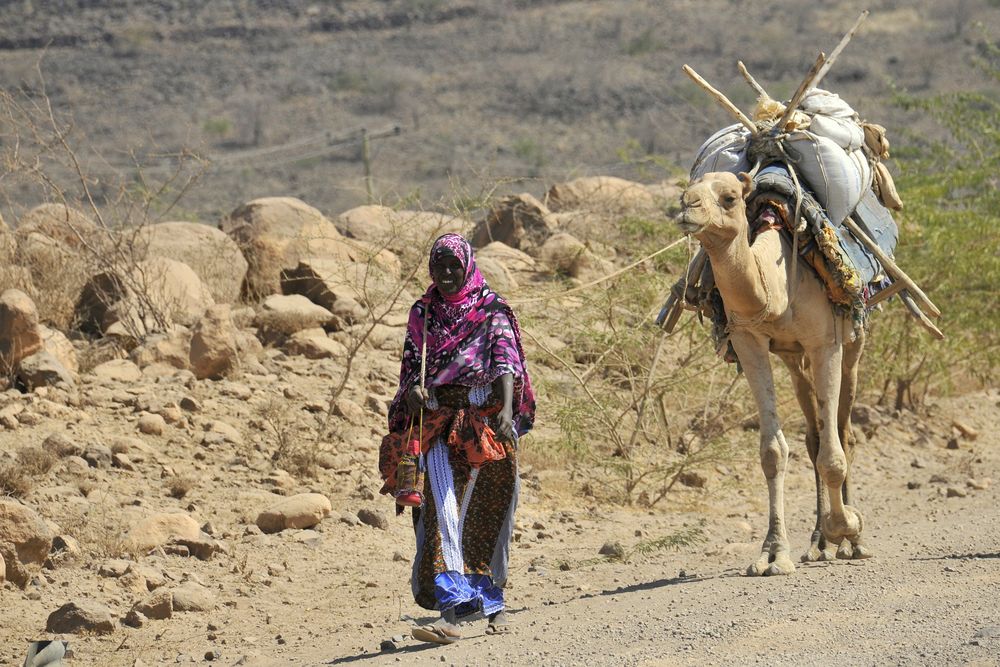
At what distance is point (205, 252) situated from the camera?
14070mm

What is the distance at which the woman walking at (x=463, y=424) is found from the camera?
22.9 feet

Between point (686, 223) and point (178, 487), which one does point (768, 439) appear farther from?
point (178, 487)

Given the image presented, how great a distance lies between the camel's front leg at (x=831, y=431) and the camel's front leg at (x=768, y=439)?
0.28m

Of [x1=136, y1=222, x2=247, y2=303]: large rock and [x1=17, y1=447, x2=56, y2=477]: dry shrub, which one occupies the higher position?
[x1=136, y1=222, x2=247, y2=303]: large rock

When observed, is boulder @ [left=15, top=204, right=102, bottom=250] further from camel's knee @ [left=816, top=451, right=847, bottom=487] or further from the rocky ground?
camel's knee @ [left=816, top=451, right=847, bottom=487]

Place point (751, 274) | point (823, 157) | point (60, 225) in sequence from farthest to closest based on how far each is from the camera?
point (60, 225) → point (823, 157) → point (751, 274)

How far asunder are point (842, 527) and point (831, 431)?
55 centimetres

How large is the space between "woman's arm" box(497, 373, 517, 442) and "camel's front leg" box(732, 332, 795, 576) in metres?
1.49

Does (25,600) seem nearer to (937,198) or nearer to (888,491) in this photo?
(888,491)

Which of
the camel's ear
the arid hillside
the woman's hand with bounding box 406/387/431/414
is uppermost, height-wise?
the camel's ear

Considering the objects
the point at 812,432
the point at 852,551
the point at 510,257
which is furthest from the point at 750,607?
the point at 510,257

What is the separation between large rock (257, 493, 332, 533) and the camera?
940 centimetres

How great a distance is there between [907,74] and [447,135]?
13924 millimetres

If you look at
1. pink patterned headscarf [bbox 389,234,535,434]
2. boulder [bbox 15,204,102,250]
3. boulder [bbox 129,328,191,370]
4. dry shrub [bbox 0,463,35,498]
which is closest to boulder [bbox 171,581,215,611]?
dry shrub [bbox 0,463,35,498]
